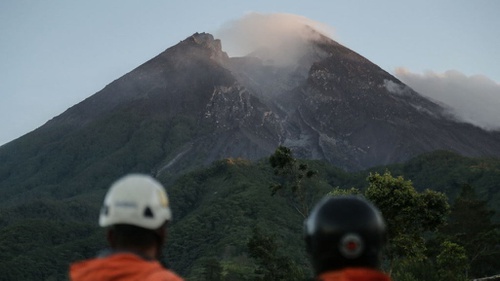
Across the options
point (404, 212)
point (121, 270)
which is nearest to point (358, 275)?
point (121, 270)

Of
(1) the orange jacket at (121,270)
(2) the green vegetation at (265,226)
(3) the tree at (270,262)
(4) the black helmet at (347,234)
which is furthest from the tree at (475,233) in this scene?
(1) the orange jacket at (121,270)

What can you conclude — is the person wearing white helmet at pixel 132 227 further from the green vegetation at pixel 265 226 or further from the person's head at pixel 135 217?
the green vegetation at pixel 265 226

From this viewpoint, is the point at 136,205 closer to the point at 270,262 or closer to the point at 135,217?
the point at 135,217

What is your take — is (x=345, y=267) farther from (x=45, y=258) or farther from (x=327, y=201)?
(x=45, y=258)

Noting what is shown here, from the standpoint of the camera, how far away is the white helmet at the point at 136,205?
11.5 ft

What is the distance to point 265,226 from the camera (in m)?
143

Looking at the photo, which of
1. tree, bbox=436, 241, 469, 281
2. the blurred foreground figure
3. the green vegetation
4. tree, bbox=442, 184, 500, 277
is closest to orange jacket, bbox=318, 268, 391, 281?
the blurred foreground figure

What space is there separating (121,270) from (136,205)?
407 millimetres

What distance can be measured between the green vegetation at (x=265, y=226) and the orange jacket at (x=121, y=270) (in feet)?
105

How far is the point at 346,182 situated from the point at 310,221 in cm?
19570

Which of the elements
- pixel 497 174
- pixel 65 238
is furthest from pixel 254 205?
pixel 497 174

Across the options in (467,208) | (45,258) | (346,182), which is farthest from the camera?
(346,182)

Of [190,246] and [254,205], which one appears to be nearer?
[190,246]

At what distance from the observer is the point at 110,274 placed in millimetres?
3221
